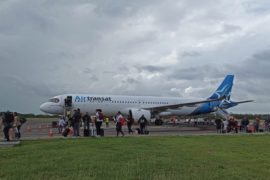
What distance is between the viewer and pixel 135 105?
5109 centimetres

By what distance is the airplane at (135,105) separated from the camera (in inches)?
1795

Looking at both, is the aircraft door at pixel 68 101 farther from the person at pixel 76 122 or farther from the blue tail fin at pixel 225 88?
the blue tail fin at pixel 225 88

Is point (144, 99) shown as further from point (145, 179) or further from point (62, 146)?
point (145, 179)

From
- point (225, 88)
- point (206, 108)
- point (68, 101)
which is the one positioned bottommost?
point (206, 108)

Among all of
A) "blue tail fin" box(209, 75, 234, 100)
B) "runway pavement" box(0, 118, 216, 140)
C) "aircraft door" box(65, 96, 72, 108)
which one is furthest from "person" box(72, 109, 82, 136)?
"blue tail fin" box(209, 75, 234, 100)

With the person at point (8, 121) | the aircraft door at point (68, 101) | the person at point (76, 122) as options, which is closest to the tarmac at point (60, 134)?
the person at point (8, 121)

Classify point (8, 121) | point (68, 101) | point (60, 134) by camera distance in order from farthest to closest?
point (68, 101) < point (60, 134) < point (8, 121)

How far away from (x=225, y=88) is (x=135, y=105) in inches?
802

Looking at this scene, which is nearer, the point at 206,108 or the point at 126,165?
the point at 126,165

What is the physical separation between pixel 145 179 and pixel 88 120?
16432 millimetres

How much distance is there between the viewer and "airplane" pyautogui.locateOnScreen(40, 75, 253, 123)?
4559 centimetres

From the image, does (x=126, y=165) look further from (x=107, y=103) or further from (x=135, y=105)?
(x=135, y=105)

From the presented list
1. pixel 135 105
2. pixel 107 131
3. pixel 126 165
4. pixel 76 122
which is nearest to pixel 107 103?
pixel 135 105

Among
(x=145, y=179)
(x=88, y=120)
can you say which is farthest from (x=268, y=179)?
(x=88, y=120)
